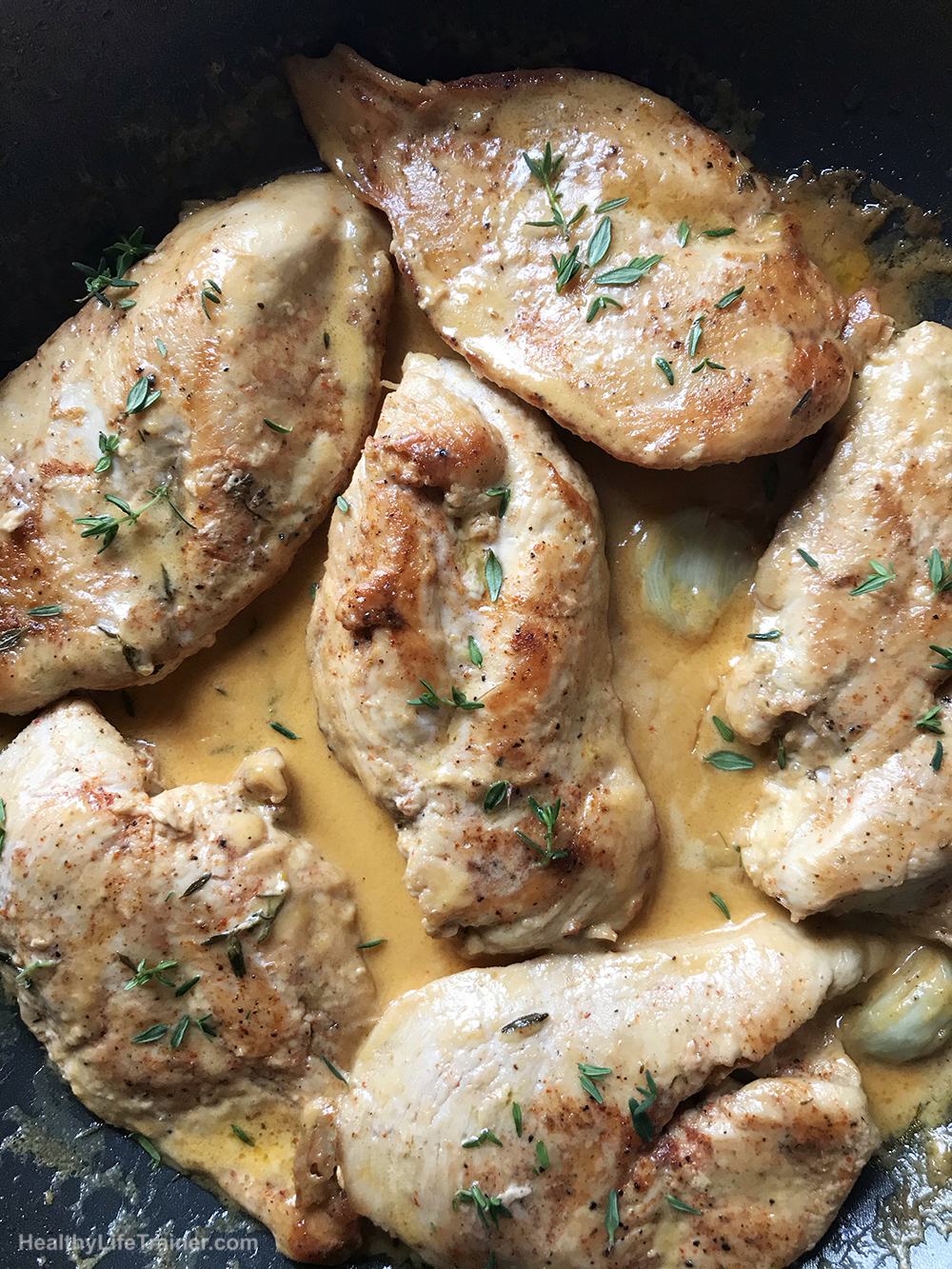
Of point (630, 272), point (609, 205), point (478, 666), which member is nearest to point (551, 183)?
point (609, 205)

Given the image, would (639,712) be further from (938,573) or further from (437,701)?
(938,573)

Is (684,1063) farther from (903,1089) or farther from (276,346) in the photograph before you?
(276,346)

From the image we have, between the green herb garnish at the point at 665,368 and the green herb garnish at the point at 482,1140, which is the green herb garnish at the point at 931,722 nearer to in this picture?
the green herb garnish at the point at 665,368

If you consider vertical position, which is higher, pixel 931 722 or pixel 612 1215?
pixel 931 722

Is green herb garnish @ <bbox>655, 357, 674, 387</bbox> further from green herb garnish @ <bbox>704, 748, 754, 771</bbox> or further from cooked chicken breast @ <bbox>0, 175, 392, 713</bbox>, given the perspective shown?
green herb garnish @ <bbox>704, 748, 754, 771</bbox>

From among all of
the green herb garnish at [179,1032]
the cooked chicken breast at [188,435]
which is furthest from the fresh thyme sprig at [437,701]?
the green herb garnish at [179,1032]

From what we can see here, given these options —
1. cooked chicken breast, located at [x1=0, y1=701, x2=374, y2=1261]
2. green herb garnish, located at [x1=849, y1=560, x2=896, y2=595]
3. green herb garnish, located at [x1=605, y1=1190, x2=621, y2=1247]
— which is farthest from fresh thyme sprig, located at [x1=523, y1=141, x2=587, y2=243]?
green herb garnish, located at [x1=605, y1=1190, x2=621, y2=1247]

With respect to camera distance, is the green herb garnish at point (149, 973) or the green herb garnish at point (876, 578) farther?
the green herb garnish at point (149, 973)
